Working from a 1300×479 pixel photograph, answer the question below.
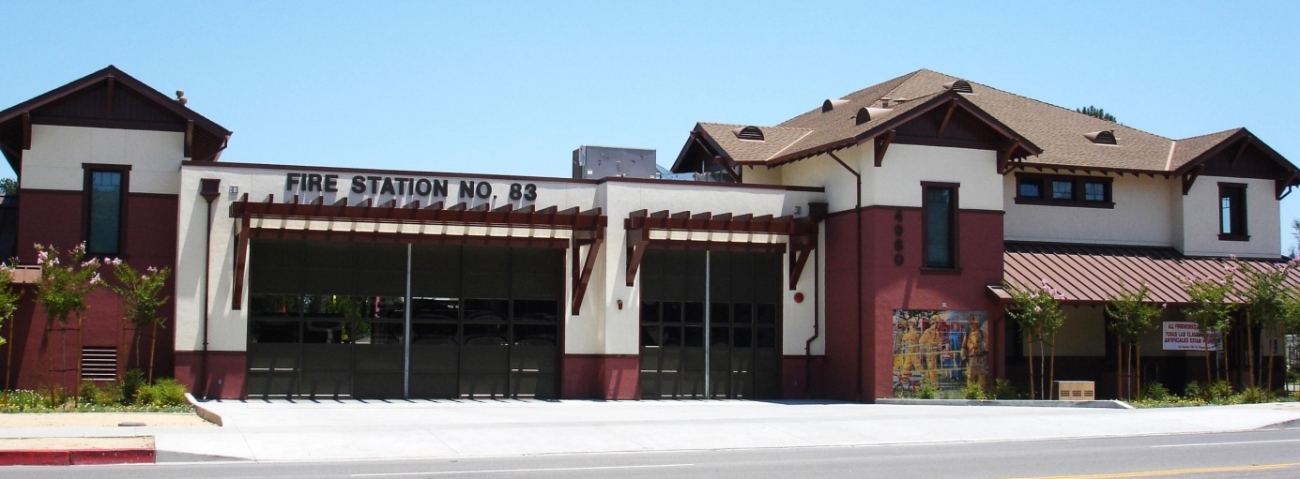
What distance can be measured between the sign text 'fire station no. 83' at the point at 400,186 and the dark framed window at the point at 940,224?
8599mm

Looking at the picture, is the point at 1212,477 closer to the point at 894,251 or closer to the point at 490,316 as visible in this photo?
the point at 894,251

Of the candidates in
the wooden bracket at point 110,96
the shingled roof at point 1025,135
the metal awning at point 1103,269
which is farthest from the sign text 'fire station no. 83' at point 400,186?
the metal awning at point 1103,269

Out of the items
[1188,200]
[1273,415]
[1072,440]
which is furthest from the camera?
[1188,200]

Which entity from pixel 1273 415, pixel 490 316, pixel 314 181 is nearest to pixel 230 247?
pixel 314 181

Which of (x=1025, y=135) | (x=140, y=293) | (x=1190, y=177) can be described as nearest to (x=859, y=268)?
(x=1025, y=135)

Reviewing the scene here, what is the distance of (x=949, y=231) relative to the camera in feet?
94.2

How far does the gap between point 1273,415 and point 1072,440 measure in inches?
264

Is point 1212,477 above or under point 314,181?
under

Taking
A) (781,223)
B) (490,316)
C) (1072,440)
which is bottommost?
(1072,440)

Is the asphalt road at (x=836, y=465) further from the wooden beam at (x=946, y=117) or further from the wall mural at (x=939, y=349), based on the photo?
the wooden beam at (x=946, y=117)

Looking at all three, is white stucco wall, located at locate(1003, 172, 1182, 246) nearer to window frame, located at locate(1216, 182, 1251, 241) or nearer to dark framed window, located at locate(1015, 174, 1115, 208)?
dark framed window, located at locate(1015, 174, 1115, 208)

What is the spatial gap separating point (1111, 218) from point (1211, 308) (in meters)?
4.07

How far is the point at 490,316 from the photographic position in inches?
1105

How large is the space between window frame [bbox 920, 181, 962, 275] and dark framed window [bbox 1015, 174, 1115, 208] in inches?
147
